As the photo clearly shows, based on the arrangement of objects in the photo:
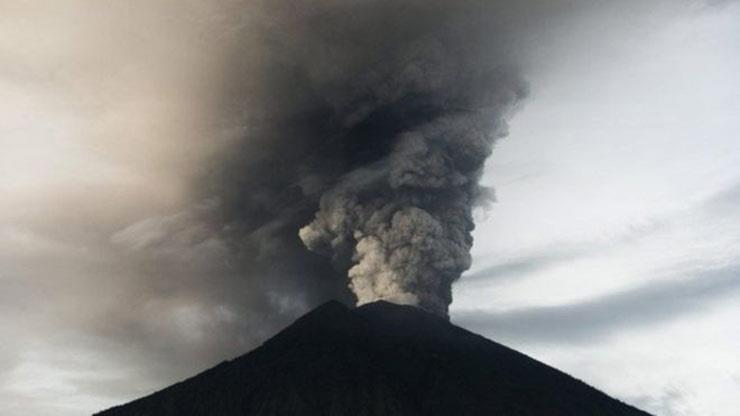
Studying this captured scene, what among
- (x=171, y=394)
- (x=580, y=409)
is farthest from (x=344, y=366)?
(x=580, y=409)

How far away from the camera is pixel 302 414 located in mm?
78312

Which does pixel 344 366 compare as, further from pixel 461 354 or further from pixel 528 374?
pixel 528 374

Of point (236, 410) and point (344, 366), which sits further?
point (344, 366)

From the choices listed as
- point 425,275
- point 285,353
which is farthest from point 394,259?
point 285,353

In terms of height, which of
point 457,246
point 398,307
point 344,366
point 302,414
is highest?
point 457,246

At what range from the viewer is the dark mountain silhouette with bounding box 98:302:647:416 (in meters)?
81.2

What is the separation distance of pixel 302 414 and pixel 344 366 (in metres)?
11.7

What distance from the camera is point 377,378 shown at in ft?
284

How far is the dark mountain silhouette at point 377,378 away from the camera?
8125 centimetres

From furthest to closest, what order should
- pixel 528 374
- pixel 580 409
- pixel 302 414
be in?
pixel 528 374 → pixel 580 409 → pixel 302 414

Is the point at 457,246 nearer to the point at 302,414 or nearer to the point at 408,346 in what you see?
the point at 408,346

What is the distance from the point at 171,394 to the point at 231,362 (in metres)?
9.70

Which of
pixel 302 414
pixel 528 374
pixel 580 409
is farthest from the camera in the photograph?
pixel 528 374

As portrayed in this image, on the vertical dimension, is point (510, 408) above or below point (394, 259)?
below
